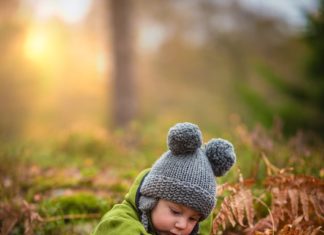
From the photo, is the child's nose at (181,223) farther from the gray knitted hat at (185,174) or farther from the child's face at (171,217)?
the gray knitted hat at (185,174)

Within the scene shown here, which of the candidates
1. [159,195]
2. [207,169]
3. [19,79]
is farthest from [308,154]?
[19,79]

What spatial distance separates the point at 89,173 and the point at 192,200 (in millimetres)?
2708

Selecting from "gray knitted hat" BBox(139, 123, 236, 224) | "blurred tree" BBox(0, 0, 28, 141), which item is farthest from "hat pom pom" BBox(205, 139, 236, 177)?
"blurred tree" BBox(0, 0, 28, 141)

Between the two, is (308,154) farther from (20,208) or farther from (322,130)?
(322,130)

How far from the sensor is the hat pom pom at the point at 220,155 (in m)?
3.21

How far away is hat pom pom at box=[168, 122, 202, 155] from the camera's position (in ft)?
10.0

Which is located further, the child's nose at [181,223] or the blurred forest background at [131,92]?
the blurred forest background at [131,92]

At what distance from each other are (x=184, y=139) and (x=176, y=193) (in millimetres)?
347

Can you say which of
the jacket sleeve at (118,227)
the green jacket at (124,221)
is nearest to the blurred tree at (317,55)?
the green jacket at (124,221)

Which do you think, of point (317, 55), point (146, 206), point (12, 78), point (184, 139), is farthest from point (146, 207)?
point (12, 78)

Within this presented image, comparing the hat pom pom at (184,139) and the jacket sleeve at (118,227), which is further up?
the hat pom pom at (184,139)

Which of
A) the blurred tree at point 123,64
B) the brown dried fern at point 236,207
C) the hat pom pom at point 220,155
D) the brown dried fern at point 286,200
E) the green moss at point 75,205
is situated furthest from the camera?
the blurred tree at point 123,64

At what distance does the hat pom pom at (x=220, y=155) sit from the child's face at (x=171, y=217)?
0.37 m

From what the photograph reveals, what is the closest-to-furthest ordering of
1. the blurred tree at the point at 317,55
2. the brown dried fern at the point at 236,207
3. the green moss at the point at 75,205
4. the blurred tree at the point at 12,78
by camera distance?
the brown dried fern at the point at 236,207, the green moss at the point at 75,205, the blurred tree at the point at 317,55, the blurred tree at the point at 12,78
